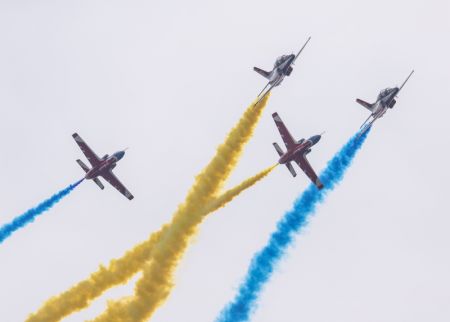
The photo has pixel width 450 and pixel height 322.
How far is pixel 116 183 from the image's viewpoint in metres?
122

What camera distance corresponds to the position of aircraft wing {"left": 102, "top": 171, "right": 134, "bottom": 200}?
397 ft

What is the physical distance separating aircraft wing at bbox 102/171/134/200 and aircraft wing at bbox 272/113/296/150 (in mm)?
17501

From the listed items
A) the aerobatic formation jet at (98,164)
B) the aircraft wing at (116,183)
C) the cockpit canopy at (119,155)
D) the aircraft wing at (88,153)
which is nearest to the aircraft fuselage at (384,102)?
the cockpit canopy at (119,155)

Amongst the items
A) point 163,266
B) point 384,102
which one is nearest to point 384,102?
point 384,102

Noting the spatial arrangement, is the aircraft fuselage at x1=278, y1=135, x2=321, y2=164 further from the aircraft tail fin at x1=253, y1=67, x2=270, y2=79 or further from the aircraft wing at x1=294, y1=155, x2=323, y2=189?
the aircraft tail fin at x1=253, y1=67, x2=270, y2=79

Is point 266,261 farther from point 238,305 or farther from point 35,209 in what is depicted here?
point 35,209

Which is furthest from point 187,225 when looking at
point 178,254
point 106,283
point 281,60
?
point 281,60

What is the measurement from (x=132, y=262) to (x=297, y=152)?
17127mm

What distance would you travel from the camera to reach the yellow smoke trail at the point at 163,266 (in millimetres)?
106375

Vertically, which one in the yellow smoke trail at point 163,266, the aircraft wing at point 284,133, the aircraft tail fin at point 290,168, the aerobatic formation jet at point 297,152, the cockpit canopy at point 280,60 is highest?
the cockpit canopy at point 280,60

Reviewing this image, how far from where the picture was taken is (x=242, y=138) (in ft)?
368

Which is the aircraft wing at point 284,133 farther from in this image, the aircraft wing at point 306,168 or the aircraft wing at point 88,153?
the aircraft wing at point 88,153

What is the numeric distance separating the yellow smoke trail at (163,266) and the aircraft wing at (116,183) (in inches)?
516

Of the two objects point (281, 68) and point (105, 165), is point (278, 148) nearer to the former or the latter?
point (281, 68)
